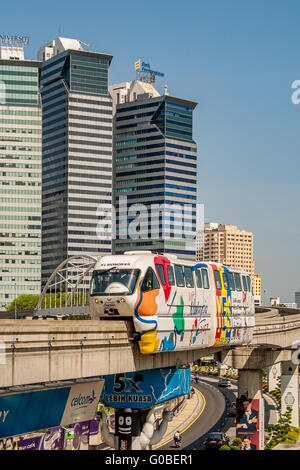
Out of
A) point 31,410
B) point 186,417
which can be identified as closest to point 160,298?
point 31,410

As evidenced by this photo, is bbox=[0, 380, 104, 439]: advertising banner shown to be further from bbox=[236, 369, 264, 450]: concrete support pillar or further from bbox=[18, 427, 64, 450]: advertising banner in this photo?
bbox=[236, 369, 264, 450]: concrete support pillar

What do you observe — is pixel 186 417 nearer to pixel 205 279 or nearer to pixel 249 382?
pixel 249 382

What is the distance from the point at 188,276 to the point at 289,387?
54.3 meters

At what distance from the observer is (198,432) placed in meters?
81.9

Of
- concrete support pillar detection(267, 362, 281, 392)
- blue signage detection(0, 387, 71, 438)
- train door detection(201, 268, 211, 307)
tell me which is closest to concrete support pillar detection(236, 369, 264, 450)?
train door detection(201, 268, 211, 307)

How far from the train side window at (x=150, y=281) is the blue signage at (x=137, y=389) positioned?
557cm

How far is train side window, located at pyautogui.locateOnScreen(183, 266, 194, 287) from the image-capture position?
36.7m

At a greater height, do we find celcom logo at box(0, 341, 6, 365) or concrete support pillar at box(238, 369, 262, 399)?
celcom logo at box(0, 341, 6, 365)

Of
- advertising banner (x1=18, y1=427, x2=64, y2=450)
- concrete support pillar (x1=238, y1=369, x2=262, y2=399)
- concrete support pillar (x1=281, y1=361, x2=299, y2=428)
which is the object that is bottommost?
concrete support pillar (x1=281, y1=361, x2=299, y2=428)

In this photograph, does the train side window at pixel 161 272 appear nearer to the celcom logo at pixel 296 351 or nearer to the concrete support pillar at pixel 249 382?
the concrete support pillar at pixel 249 382

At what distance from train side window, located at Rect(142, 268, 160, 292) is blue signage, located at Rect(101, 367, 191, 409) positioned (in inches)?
219

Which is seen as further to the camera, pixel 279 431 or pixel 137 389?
pixel 279 431

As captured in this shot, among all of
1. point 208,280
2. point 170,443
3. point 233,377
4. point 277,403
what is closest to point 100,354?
point 208,280

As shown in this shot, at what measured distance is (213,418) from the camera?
9281 cm
